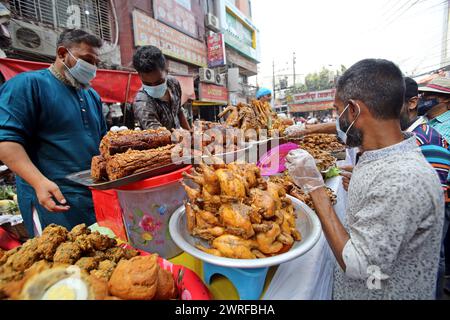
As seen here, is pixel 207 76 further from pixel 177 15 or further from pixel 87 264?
pixel 87 264

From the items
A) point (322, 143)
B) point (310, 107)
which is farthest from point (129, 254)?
point (310, 107)

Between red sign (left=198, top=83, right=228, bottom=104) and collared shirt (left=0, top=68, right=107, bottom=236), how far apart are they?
1224 centimetres

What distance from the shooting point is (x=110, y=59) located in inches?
349

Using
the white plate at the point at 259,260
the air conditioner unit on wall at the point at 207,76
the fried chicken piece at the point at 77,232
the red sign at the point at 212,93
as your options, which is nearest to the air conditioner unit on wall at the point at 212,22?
the air conditioner unit on wall at the point at 207,76

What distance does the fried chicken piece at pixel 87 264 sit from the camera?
1.04 m

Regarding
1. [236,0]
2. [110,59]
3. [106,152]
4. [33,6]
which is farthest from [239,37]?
[106,152]

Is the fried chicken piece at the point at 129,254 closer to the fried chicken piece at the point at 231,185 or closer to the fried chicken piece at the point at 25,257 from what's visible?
the fried chicken piece at the point at 25,257

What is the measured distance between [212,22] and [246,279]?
59.3ft

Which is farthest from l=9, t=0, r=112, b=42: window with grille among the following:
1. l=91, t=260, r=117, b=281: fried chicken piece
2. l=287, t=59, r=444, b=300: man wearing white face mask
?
l=287, t=59, r=444, b=300: man wearing white face mask

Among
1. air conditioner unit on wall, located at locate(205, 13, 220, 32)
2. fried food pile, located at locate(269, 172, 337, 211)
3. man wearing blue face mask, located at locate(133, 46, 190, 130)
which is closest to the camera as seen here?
fried food pile, located at locate(269, 172, 337, 211)

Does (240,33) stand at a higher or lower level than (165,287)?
higher

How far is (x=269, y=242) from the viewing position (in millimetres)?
1155

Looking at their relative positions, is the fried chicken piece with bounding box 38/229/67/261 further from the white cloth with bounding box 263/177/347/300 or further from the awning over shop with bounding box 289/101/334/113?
the awning over shop with bounding box 289/101/334/113

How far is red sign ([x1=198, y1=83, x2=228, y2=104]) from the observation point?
14086 millimetres
